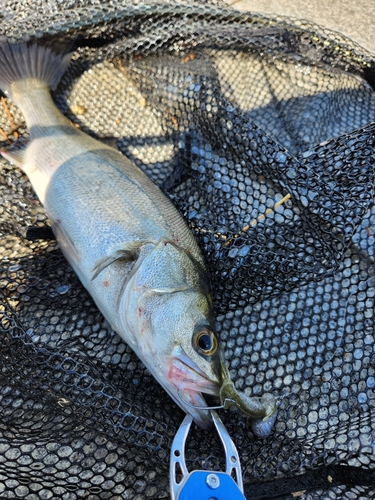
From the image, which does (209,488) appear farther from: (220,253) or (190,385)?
(220,253)

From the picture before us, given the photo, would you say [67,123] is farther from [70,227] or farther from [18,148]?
[70,227]

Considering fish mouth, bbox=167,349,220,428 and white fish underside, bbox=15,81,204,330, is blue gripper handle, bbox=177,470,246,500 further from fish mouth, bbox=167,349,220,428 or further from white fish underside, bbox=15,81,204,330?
white fish underside, bbox=15,81,204,330

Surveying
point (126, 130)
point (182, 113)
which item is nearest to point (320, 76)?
point (182, 113)

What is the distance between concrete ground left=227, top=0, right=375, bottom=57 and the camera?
3805 millimetres

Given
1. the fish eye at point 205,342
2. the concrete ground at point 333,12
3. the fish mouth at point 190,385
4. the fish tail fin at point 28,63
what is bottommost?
the fish mouth at point 190,385

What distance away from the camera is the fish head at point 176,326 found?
1.79 meters

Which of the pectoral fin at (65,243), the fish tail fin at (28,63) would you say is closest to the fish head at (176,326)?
the pectoral fin at (65,243)

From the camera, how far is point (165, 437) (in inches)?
73.4

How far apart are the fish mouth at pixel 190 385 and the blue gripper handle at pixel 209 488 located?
0.86ft

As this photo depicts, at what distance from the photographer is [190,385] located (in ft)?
5.85

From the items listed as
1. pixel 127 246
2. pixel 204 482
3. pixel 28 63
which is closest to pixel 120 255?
pixel 127 246

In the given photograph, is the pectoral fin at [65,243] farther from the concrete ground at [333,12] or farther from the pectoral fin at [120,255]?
the concrete ground at [333,12]

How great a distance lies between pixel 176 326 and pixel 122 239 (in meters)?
0.63

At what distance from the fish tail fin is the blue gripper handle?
2.66 m
